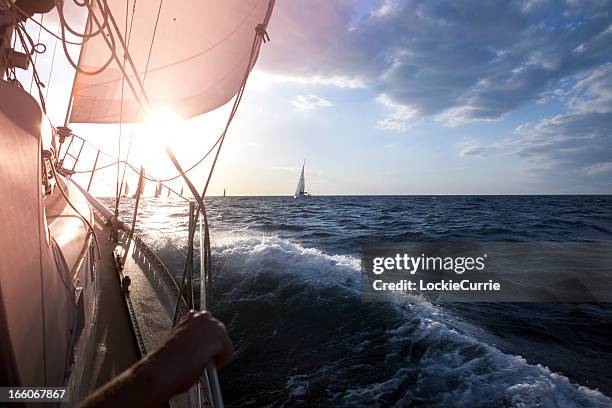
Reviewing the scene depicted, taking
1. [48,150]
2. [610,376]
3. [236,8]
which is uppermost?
[236,8]

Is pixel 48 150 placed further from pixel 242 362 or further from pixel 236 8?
pixel 242 362

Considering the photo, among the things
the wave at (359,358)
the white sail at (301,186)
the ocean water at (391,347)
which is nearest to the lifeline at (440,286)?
the ocean water at (391,347)

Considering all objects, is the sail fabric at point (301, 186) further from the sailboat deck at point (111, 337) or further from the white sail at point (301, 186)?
the sailboat deck at point (111, 337)

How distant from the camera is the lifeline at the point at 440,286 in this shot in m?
7.88

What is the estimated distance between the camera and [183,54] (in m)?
5.12

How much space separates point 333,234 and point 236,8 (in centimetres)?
1286

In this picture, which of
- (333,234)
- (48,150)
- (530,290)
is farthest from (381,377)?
(333,234)

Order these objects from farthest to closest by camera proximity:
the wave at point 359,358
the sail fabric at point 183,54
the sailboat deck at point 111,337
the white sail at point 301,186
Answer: the white sail at point 301,186
the sail fabric at point 183,54
the wave at point 359,358
the sailboat deck at point 111,337

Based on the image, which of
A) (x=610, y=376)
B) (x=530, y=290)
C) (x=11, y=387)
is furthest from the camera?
(x=530, y=290)

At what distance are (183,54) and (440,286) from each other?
289 inches

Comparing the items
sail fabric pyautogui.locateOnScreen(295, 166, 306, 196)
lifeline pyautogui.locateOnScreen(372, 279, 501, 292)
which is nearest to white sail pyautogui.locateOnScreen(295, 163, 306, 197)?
sail fabric pyautogui.locateOnScreen(295, 166, 306, 196)

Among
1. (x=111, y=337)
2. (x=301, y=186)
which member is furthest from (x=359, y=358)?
(x=301, y=186)

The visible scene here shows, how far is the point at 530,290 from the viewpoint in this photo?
27.3ft

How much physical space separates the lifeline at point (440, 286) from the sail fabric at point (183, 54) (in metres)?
5.32
